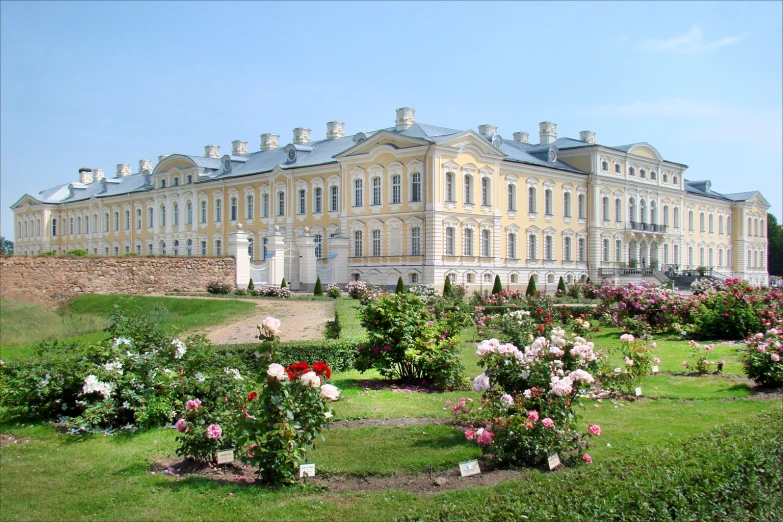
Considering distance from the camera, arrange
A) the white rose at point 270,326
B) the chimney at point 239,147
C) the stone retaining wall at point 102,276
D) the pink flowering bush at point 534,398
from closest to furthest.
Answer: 1. the white rose at point 270,326
2. the pink flowering bush at point 534,398
3. the stone retaining wall at point 102,276
4. the chimney at point 239,147

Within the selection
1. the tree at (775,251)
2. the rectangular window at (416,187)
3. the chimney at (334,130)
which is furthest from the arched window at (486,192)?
the tree at (775,251)

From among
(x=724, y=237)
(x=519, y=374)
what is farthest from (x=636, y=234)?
(x=519, y=374)

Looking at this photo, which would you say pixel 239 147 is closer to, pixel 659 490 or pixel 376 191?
pixel 376 191

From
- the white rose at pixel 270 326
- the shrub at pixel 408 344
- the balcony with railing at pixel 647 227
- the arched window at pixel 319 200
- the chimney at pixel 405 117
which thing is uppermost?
the chimney at pixel 405 117

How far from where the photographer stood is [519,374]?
21.8 ft

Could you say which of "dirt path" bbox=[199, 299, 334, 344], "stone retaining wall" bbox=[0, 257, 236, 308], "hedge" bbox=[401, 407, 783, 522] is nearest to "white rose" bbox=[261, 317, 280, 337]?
"hedge" bbox=[401, 407, 783, 522]

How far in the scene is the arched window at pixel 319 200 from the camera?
132 ft

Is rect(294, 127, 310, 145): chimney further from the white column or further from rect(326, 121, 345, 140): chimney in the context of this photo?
the white column

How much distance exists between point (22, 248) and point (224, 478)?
210 ft

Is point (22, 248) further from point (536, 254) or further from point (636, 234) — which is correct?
point (636, 234)

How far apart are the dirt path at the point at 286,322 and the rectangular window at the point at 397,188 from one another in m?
13.8

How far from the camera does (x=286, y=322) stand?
57.6 ft

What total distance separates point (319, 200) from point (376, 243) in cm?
512

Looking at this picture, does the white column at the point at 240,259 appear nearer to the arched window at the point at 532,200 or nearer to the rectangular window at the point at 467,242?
the rectangular window at the point at 467,242
